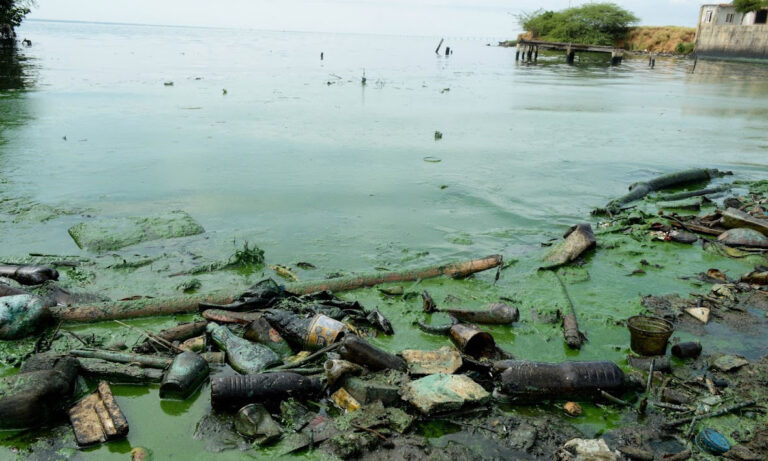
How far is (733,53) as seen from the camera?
47.2 meters

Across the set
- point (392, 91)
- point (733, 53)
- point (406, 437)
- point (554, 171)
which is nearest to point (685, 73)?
point (733, 53)


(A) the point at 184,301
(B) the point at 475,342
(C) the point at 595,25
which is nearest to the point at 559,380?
(B) the point at 475,342

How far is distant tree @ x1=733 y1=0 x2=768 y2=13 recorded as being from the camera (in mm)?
46153

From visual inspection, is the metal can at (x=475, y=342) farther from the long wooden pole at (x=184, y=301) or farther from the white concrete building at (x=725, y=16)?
the white concrete building at (x=725, y=16)

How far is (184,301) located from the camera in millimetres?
4570

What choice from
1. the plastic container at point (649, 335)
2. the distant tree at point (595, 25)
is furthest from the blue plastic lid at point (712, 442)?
the distant tree at point (595, 25)

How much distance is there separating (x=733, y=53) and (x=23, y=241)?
5527 centimetres

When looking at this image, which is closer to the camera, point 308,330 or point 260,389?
point 260,389

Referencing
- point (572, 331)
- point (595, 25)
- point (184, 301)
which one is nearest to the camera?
point (572, 331)

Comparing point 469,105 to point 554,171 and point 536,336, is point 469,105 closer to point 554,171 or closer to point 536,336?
point 554,171

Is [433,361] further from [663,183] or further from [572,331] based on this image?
[663,183]

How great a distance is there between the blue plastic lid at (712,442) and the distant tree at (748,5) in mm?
55488

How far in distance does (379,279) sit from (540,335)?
1.55m

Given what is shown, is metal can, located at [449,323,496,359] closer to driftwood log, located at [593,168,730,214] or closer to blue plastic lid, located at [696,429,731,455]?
blue plastic lid, located at [696,429,731,455]
